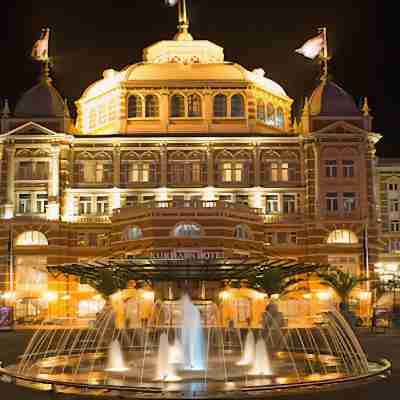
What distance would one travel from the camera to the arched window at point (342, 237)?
7919 cm

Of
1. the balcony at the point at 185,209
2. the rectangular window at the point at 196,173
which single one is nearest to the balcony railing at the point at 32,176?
the balcony at the point at 185,209

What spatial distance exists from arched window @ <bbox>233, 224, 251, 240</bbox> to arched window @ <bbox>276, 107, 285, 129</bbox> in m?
17.4

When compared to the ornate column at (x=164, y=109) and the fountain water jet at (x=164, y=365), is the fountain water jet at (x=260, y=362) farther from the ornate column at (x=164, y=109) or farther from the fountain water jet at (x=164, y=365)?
the ornate column at (x=164, y=109)

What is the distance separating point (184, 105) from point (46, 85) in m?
15.0

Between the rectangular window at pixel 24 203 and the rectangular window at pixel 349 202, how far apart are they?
32.0 metres

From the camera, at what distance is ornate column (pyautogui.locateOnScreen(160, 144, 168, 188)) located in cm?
8162

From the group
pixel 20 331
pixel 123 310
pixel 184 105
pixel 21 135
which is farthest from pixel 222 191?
pixel 20 331

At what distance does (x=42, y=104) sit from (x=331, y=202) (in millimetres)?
31819

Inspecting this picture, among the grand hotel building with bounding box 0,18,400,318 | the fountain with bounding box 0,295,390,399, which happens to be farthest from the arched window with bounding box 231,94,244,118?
the fountain with bounding box 0,295,390,399

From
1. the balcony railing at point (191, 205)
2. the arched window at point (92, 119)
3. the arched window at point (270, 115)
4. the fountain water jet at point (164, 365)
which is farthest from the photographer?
the arched window at point (92, 119)

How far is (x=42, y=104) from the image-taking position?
83.3 metres

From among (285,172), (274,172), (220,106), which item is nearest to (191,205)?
(274,172)

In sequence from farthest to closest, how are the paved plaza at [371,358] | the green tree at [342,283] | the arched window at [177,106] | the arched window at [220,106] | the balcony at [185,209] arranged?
the arched window at [220,106], the arched window at [177,106], the balcony at [185,209], the green tree at [342,283], the paved plaza at [371,358]

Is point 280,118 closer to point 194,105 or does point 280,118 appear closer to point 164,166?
point 194,105
